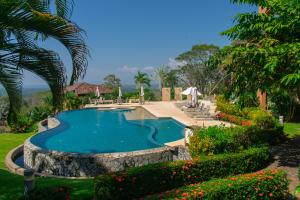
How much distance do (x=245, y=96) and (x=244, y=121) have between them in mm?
9519

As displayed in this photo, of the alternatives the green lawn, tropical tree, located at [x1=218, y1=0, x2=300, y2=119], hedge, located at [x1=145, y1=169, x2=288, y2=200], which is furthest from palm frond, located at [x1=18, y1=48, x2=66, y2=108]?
tropical tree, located at [x1=218, y1=0, x2=300, y2=119]

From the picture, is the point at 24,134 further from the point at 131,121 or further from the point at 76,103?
the point at 76,103

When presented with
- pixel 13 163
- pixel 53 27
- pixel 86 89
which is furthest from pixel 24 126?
pixel 86 89

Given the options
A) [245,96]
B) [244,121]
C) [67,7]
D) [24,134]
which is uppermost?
[67,7]

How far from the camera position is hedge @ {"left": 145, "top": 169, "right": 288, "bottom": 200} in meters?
6.44

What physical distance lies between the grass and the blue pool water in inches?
214

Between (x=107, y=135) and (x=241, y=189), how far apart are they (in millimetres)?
12517

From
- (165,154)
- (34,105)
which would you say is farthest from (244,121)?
(34,105)

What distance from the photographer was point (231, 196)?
671 cm

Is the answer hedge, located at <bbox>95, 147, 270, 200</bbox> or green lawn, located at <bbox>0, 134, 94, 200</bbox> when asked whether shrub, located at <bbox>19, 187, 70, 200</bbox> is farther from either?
green lawn, located at <bbox>0, 134, 94, 200</bbox>

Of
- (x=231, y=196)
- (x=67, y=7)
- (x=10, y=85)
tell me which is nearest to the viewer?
(x=231, y=196)

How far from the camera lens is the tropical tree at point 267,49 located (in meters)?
7.17

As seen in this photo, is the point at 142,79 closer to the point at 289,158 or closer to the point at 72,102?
the point at 72,102

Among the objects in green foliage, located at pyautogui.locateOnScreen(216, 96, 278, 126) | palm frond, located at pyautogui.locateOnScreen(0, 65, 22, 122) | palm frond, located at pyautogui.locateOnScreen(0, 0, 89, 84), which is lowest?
green foliage, located at pyautogui.locateOnScreen(216, 96, 278, 126)
